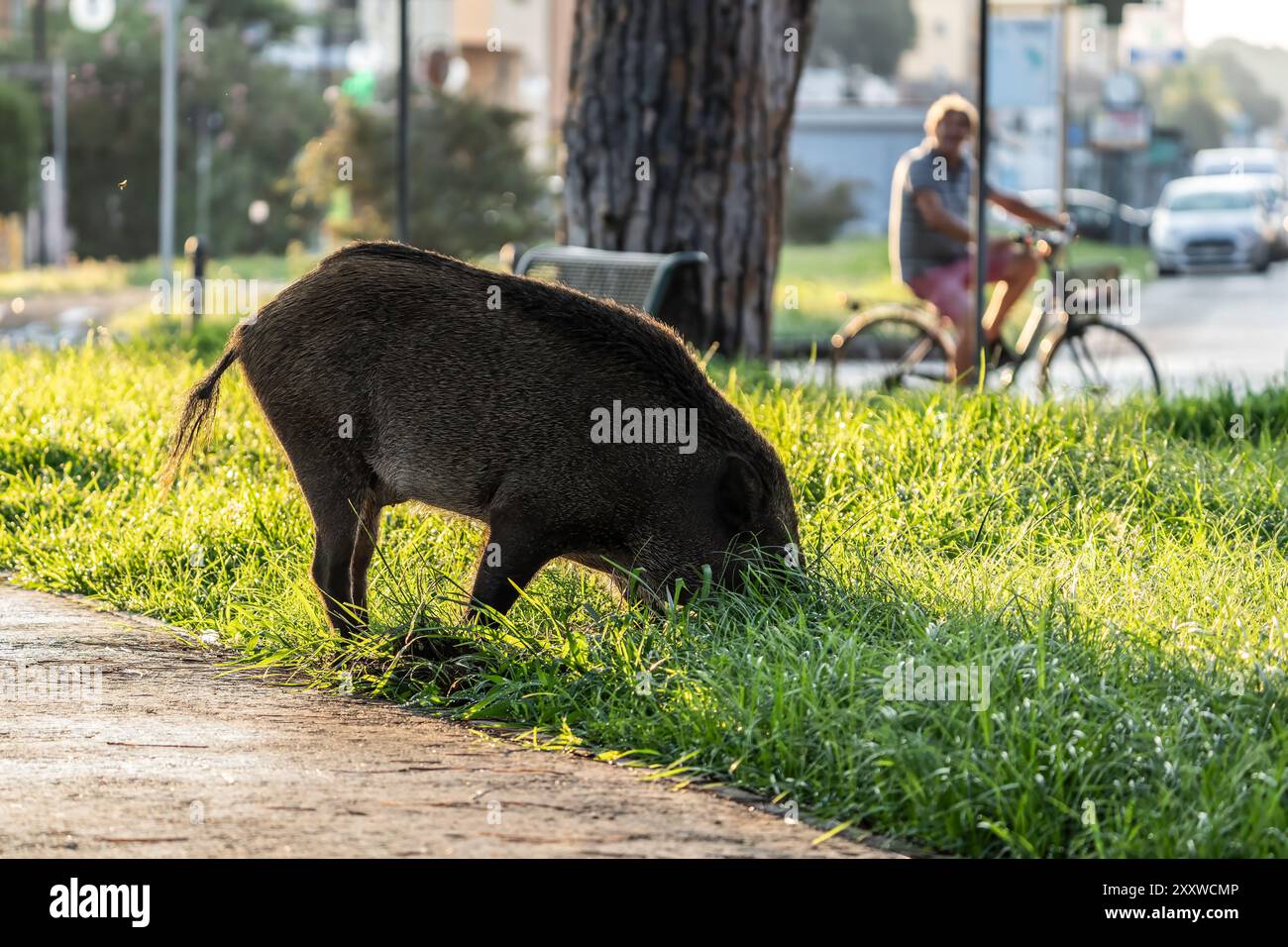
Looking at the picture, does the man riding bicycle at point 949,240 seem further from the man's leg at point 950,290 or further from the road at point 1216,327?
the road at point 1216,327

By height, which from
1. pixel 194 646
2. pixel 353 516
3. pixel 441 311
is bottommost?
pixel 194 646

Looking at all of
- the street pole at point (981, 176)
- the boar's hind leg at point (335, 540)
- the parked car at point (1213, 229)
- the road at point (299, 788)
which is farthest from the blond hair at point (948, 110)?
the parked car at point (1213, 229)

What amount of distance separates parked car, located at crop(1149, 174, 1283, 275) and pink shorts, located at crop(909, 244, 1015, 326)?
2709 centimetres

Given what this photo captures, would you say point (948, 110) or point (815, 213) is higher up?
point (948, 110)

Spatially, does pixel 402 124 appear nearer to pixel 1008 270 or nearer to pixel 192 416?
pixel 1008 270

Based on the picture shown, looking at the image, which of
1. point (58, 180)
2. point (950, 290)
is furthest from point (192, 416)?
point (58, 180)

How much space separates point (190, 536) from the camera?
7.27 meters

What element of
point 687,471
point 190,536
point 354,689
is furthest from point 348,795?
point 190,536

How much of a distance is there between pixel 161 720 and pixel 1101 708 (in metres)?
2.39

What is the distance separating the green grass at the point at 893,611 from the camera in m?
4.33

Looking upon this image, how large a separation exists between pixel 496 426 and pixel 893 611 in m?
1.24

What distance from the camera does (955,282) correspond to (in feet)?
38.9
